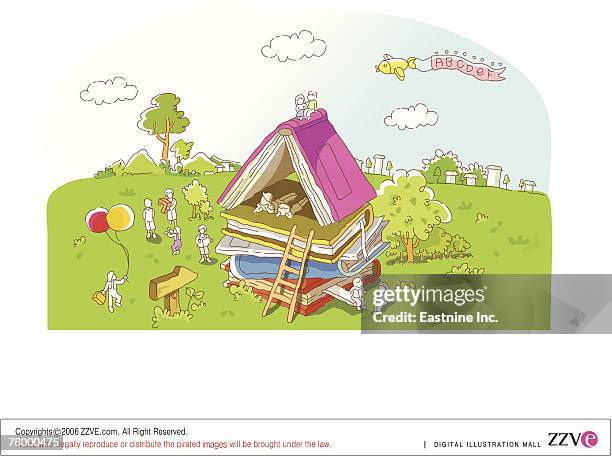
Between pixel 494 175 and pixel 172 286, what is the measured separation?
3.70 m

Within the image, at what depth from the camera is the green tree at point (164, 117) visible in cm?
868

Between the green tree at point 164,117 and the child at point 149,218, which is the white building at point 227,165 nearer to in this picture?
the green tree at point 164,117

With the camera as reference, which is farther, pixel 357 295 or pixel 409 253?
pixel 409 253

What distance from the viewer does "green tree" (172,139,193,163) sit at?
8.83m

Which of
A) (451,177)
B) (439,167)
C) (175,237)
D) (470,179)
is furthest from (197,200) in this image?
(470,179)

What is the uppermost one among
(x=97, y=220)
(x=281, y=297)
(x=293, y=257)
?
(x=97, y=220)

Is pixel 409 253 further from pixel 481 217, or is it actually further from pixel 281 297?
pixel 281 297

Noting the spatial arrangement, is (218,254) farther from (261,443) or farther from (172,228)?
(261,443)

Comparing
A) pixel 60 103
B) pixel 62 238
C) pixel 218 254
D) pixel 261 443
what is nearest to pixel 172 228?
pixel 218 254

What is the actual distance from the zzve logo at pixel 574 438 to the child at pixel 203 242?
396cm

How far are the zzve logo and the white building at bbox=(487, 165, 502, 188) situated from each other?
2.71 m

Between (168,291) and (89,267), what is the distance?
0.94m

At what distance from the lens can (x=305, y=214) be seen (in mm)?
8547

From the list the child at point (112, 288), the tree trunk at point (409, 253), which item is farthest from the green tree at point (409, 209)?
the child at point (112, 288)
